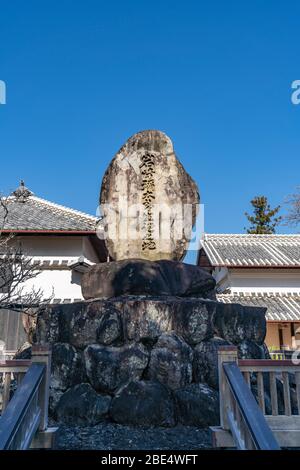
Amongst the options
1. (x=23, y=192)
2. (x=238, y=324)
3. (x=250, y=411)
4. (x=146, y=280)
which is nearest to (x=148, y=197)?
(x=146, y=280)

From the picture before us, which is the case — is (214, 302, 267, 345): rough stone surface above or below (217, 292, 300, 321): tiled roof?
below

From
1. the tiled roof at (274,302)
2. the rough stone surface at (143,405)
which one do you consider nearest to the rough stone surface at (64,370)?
the rough stone surface at (143,405)

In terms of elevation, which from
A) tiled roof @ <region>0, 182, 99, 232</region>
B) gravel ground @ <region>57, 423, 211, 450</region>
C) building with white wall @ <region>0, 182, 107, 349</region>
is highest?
tiled roof @ <region>0, 182, 99, 232</region>

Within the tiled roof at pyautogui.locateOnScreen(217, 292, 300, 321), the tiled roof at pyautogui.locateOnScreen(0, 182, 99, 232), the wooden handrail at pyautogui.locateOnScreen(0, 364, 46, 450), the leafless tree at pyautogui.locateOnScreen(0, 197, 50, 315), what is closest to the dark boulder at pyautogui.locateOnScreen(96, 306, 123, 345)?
the wooden handrail at pyautogui.locateOnScreen(0, 364, 46, 450)

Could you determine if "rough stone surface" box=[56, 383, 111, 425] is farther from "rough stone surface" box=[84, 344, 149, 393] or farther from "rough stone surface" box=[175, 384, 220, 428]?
"rough stone surface" box=[175, 384, 220, 428]

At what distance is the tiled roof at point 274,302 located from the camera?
16.0 m

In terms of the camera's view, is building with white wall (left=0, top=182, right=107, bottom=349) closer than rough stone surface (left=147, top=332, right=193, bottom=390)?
No

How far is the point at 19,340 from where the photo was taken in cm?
1318

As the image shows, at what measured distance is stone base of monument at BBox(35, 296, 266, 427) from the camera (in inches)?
206

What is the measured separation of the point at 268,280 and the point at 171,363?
46.5ft

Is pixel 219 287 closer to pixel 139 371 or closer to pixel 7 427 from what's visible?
pixel 139 371

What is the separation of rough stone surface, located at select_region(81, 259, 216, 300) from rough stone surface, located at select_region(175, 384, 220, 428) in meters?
1.70
